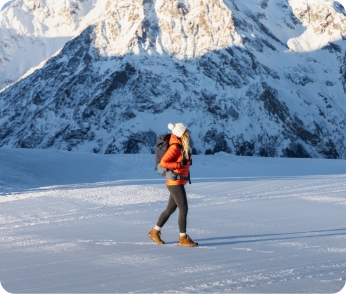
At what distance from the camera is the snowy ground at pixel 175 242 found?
6.82 meters

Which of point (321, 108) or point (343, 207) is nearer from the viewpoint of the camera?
point (343, 207)

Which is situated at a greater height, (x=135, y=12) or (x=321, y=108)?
(x=135, y=12)

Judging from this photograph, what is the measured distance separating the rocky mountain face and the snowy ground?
375 ft

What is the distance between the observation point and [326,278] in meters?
6.89

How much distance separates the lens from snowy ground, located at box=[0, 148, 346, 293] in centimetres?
682

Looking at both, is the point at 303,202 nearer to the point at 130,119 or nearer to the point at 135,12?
the point at 130,119

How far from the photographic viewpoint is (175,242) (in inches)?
370

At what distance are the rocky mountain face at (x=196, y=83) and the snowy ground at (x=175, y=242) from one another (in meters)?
114

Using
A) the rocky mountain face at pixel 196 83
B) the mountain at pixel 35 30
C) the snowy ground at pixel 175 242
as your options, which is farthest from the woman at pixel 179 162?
the mountain at pixel 35 30

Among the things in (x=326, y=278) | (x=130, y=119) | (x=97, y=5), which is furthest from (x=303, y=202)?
(x=97, y=5)

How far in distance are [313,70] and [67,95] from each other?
63826mm

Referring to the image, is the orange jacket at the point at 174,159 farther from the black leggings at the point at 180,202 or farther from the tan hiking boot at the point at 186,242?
the tan hiking boot at the point at 186,242

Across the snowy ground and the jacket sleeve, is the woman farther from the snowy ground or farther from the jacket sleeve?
the snowy ground

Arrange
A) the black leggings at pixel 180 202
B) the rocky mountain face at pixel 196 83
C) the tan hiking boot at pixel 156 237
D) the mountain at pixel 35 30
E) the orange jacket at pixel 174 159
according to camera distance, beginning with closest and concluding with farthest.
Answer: the orange jacket at pixel 174 159
the black leggings at pixel 180 202
the tan hiking boot at pixel 156 237
the rocky mountain face at pixel 196 83
the mountain at pixel 35 30
